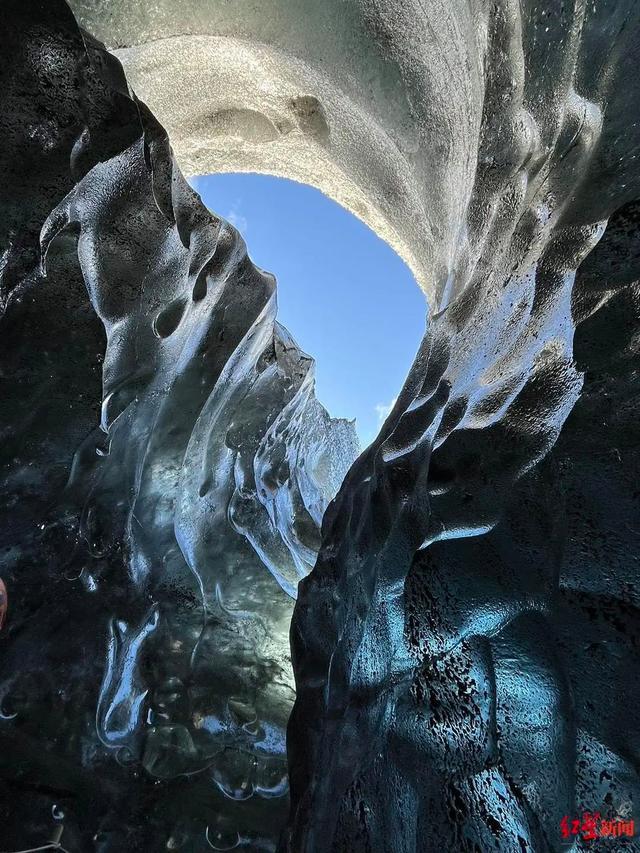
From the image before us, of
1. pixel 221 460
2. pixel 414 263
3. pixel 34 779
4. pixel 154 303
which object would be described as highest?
pixel 414 263

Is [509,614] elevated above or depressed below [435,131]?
below

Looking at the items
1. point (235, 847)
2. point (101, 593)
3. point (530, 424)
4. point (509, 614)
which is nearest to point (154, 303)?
point (101, 593)

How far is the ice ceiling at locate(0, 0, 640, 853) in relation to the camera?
33.0 inches

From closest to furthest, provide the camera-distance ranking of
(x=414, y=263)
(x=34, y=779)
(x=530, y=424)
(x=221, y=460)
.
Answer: (x=530, y=424) < (x=34, y=779) < (x=221, y=460) < (x=414, y=263)

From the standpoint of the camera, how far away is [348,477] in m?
1.61

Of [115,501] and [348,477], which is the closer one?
[115,501]

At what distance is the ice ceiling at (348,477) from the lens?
0.84 meters

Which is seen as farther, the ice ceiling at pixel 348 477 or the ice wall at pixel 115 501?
the ice wall at pixel 115 501

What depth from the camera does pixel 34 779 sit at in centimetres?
133

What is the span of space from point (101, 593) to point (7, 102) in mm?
1086

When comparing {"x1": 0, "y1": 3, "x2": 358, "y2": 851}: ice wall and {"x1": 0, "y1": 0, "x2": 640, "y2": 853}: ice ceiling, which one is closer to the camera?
{"x1": 0, "y1": 0, "x2": 640, "y2": 853}: ice ceiling

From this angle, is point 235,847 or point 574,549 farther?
point 235,847

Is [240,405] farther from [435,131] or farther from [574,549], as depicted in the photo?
[574,549]

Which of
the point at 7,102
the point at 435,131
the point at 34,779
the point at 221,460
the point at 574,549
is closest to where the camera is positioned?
the point at 574,549
